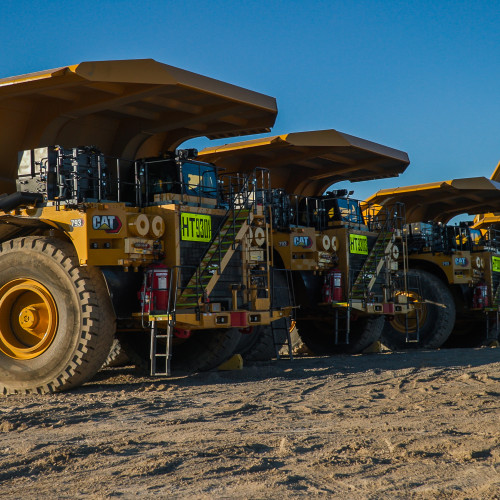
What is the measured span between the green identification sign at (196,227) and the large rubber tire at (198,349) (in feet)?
4.92

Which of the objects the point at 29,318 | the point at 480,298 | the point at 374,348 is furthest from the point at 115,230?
the point at 480,298

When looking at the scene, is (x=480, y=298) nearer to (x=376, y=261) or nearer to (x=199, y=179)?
(x=376, y=261)

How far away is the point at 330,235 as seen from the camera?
14.4 m

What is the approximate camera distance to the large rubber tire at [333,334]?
14773mm

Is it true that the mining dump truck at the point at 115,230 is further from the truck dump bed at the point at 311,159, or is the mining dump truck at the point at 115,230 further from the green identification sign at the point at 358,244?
the green identification sign at the point at 358,244

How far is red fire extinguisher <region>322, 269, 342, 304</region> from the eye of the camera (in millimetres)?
13898

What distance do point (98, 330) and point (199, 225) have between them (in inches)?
83.4

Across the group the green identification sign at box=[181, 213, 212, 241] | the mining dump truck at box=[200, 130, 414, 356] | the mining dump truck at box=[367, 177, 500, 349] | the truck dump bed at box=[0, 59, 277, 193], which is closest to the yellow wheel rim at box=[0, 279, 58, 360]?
the truck dump bed at box=[0, 59, 277, 193]

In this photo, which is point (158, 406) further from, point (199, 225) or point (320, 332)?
point (320, 332)

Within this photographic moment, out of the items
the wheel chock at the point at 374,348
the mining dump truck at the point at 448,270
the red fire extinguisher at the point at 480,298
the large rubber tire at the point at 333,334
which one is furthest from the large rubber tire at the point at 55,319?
the red fire extinguisher at the point at 480,298

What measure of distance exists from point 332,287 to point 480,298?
541cm

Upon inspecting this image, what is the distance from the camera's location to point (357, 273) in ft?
47.7

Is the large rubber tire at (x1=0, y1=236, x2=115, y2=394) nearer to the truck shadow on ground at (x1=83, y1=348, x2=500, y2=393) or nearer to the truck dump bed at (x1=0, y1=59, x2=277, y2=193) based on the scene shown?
the truck shadow on ground at (x1=83, y1=348, x2=500, y2=393)

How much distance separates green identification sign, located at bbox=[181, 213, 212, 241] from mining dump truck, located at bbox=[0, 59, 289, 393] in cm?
2
